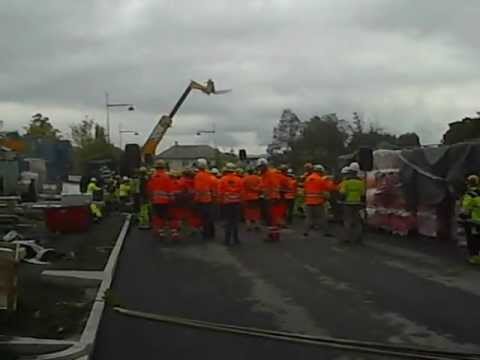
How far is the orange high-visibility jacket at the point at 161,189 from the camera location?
21141 millimetres

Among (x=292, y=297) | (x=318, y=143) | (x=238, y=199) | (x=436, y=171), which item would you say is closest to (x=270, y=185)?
(x=238, y=199)

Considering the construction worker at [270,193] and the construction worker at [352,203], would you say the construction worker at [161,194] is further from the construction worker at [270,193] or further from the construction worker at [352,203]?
the construction worker at [352,203]

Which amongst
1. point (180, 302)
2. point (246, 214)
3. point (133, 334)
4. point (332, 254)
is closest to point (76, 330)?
point (133, 334)

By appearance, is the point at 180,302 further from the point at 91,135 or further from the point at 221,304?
the point at 91,135

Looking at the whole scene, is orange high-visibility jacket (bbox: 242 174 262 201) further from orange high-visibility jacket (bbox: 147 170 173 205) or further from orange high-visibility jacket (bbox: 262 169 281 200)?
orange high-visibility jacket (bbox: 147 170 173 205)

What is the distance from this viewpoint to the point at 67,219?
973 inches

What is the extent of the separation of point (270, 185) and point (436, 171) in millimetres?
4459

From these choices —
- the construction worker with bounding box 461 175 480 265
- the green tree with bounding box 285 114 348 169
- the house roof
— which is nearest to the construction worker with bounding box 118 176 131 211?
the construction worker with bounding box 461 175 480 265

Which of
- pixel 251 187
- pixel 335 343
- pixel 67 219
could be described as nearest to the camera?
pixel 335 343

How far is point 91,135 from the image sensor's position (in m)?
102

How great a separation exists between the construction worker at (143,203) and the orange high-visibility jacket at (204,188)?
374cm

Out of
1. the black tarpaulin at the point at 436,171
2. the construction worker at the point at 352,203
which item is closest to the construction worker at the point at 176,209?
the construction worker at the point at 352,203

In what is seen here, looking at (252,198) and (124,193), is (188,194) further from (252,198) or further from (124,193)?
(124,193)

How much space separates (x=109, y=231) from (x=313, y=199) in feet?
23.6
